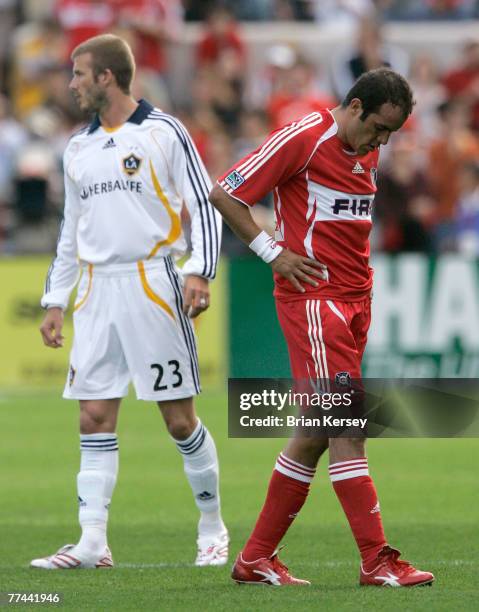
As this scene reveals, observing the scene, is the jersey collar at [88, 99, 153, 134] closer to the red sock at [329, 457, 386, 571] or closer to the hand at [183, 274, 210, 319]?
the hand at [183, 274, 210, 319]

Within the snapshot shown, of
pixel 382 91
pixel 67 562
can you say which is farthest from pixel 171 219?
pixel 67 562

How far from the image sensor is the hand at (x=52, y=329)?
8102mm

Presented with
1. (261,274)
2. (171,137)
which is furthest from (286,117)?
(171,137)

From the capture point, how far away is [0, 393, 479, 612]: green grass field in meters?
6.82

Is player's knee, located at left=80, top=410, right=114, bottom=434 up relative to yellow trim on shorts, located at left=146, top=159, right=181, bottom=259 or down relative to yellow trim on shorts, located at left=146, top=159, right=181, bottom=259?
down

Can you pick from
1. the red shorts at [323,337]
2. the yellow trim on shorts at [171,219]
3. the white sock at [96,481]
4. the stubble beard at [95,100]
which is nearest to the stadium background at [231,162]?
the white sock at [96,481]

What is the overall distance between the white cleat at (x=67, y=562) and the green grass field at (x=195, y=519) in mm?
90

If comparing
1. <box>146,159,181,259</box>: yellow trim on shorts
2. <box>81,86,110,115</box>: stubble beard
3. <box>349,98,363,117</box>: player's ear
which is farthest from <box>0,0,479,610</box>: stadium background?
<box>349,98,363,117</box>: player's ear

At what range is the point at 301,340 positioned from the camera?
698 centimetres

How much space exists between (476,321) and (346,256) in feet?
30.0

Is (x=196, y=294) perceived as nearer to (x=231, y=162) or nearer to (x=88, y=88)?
(x=88, y=88)

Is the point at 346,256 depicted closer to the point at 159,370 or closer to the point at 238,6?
the point at 159,370

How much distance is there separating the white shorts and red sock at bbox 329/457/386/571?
1.32 meters

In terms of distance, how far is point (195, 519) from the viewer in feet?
31.6
